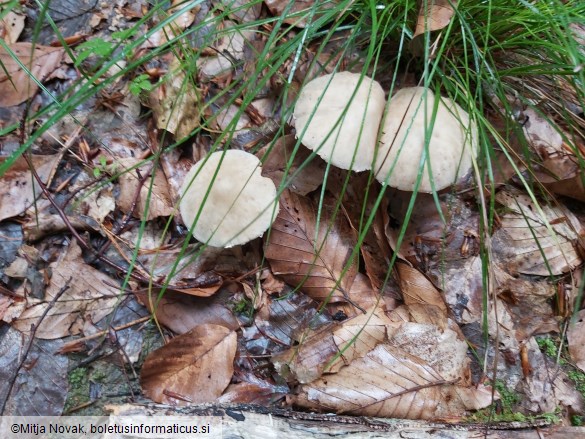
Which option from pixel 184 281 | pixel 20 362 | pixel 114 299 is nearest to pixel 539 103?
pixel 184 281

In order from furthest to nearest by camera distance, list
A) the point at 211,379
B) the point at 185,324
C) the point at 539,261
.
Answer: the point at 539,261 < the point at 185,324 < the point at 211,379

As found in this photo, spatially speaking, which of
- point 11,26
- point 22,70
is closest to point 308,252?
point 22,70

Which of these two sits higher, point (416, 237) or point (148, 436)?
point (416, 237)

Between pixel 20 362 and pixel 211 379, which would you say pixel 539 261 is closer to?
pixel 211 379

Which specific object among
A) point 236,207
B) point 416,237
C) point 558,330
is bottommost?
point 558,330

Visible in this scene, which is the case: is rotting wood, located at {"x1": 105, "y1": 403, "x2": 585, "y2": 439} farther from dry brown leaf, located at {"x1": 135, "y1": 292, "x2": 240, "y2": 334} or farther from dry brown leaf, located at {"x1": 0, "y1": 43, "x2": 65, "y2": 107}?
dry brown leaf, located at {"x1": 0, "y1": 43, "x2": 65, "y2": 107}
